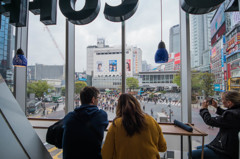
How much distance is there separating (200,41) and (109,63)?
6.34 feet

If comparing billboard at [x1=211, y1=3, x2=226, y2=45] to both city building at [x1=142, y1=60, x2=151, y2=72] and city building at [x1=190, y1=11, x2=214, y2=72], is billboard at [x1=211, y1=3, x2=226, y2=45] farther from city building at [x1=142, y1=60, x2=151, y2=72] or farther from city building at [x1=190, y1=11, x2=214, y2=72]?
city building at [x1=142, y1=60, x2=151, y2=72]

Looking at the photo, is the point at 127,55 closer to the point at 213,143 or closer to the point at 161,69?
the point at 161,69

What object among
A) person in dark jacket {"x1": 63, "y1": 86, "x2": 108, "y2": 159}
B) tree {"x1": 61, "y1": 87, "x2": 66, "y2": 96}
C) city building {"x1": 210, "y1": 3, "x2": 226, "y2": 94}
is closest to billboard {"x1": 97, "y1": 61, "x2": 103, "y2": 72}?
tree {"x1": 61, "y1": 87, "x2": 66, "y2": 96}

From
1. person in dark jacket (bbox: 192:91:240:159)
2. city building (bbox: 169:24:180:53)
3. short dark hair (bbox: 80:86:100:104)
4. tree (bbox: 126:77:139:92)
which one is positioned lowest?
person in dark jacket (bbox: 192:91:240:159)

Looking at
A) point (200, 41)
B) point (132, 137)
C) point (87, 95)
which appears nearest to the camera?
point (132, 137)

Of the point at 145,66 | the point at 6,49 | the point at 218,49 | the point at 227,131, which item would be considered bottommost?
the point at 227,131

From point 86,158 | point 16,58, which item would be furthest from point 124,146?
point 16,58

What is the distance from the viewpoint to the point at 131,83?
2520 millimetres

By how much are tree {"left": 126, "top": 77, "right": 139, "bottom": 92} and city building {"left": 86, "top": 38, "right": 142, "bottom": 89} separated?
0.28 feet

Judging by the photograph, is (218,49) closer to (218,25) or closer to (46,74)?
(218,25)

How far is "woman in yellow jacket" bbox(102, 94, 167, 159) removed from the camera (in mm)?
851

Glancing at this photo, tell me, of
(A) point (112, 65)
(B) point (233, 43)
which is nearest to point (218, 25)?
(B) point (233, 43)

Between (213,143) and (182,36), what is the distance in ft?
6.28

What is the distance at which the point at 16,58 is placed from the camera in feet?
7.30
